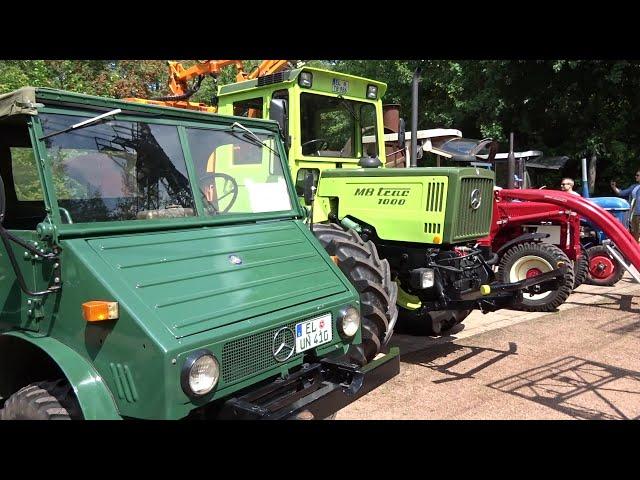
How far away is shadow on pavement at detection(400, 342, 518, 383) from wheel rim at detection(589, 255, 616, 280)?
441 cm

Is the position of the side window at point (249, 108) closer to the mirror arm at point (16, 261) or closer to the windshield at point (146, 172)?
the windshield at point (146, 172)

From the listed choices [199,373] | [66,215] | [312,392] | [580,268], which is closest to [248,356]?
[199,373]

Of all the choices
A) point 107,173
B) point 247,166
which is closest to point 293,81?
point 247,166

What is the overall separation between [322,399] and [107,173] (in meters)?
1.86

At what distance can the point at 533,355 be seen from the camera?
18.8 ft

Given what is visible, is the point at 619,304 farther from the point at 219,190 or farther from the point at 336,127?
the point at 219,190

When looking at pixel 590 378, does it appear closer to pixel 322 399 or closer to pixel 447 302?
pixel 447 302

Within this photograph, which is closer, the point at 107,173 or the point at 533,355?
the point at 107,173

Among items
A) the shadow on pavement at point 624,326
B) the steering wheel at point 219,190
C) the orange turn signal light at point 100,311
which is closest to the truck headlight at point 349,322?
the steering wheel at point 219,190

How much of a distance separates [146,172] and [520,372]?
12.6 feet

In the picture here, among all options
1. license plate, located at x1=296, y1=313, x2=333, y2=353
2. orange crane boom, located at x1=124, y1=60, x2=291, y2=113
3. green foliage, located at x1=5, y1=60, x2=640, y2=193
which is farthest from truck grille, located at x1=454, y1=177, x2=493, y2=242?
green foliage, located at x1=5, y1=60, x2=640, y2=193

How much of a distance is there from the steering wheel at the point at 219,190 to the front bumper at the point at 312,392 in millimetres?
1253

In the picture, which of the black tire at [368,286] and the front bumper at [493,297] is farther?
the front bumper at [493,297]

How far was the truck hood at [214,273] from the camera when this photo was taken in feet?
9.21
